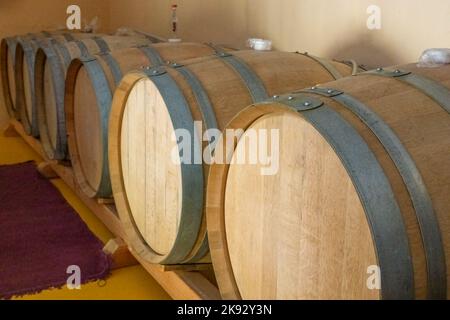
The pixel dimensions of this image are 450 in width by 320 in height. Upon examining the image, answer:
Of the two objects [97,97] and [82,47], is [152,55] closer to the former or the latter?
[97,97]

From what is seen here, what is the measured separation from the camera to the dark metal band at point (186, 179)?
173 centimetres

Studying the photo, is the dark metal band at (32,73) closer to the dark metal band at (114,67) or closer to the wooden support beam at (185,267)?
the dark metal band at (114,67)

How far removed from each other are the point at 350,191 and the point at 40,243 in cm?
189

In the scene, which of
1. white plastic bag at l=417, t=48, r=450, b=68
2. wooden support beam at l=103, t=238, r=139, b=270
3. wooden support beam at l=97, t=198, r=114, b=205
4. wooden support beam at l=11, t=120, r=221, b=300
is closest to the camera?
white plastic bag at l=417, t=48, r=450, b=68

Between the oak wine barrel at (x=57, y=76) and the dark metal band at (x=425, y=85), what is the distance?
1.79m

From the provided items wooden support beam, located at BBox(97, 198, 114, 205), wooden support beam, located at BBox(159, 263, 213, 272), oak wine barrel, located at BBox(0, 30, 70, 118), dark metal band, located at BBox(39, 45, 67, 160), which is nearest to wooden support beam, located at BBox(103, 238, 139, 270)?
Answer: wooden support beam, located at BBox(97, 198, 114, 205)

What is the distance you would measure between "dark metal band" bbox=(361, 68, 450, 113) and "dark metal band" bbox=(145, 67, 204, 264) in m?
0.58

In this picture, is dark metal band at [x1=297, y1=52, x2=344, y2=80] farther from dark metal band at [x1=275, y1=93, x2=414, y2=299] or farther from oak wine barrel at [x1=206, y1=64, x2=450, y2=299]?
dark metal band at [x1=275, y1=93, x2=414, y2=299]

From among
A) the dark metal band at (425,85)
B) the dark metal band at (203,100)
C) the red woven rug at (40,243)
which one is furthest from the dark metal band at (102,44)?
the dark metal band at (425,85)

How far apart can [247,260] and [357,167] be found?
541mm

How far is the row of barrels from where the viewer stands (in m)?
1.10

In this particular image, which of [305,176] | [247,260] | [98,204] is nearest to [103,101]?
[98,204]

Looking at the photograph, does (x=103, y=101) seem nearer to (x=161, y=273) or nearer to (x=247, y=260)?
(x=161, y=273)

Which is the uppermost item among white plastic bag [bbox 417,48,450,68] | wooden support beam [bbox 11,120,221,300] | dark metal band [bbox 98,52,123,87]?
white plastic bag [bbox 417,48,450,68]
